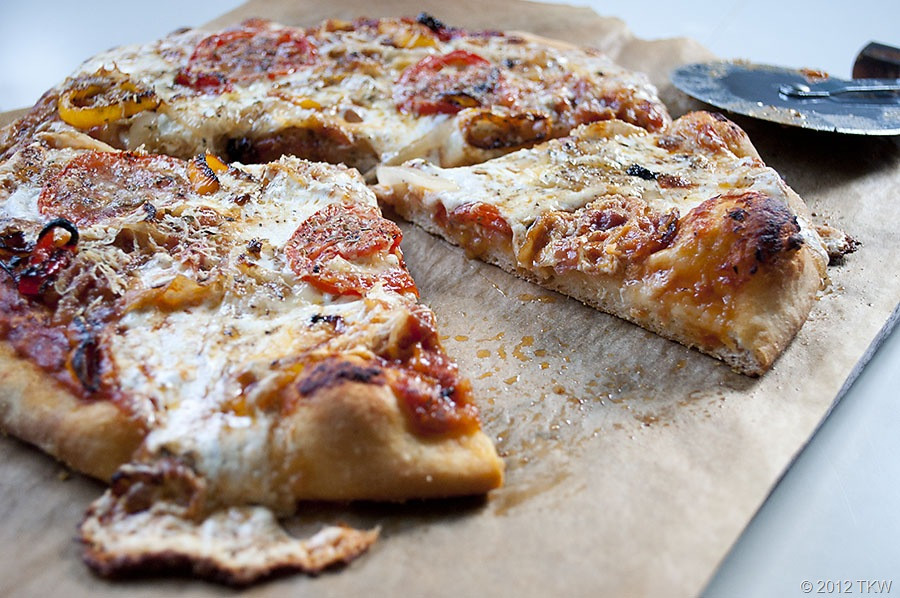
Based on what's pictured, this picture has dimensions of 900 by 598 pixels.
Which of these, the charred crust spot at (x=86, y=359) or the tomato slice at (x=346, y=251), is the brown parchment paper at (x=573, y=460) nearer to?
the charred crust spot at (x=86, y=359)

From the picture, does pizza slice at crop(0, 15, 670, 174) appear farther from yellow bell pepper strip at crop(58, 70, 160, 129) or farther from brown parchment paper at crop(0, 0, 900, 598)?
brown parchment paper at crop(0, 0, 900, 598)

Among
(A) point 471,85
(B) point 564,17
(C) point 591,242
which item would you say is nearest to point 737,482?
(C) point 591,242

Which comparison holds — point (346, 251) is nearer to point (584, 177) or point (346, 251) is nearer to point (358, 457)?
point (358, 457)

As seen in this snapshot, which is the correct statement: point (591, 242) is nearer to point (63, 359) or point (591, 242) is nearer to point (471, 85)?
point (471, 85)

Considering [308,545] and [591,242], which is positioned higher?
[591,242]

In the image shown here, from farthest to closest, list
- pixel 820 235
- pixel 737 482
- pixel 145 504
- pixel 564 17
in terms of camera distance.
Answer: pixel 564 17 → pixel 820 235 → pixel 737 482 → pixel 145 504

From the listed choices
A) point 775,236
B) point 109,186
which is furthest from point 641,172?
point 109,186
